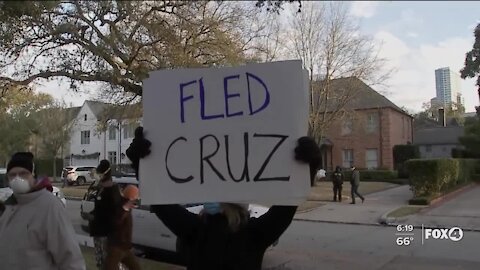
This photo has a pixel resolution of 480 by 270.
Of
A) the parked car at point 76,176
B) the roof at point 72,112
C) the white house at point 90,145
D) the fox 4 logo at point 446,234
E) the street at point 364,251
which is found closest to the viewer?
the street at point 364,251

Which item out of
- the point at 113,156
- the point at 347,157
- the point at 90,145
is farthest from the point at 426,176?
the point at 90,145

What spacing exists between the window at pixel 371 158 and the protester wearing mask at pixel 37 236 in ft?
156

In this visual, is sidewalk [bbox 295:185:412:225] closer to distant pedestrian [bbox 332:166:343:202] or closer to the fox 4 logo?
distant pedestrian [bbox 332:166:343:202]

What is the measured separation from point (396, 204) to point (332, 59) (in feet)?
39.0

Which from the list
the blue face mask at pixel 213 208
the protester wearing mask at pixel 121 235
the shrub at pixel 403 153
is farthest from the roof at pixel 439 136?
the blue face mask at pixel 213 208

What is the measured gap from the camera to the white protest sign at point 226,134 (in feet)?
8.58

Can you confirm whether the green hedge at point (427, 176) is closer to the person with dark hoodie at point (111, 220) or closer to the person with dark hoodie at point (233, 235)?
the person with dark hoodie at point (111, 220)

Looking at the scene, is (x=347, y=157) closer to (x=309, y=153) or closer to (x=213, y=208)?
(x=213, y=208)

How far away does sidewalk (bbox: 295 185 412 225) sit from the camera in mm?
17352

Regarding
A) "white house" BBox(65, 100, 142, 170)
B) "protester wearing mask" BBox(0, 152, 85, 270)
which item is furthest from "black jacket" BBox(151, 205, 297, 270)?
"white house" BBox(65, 100, 142, 170)

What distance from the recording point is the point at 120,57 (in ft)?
41.2

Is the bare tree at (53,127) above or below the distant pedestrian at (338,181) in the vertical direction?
above

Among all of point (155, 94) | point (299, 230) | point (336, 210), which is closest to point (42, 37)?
point (299, 230)

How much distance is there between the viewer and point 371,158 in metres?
49.2
